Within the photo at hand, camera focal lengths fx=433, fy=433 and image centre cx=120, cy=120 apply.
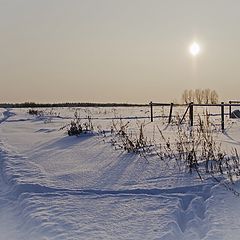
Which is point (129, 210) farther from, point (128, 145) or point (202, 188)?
point (128, 145)

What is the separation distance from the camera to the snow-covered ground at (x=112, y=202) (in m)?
4.34

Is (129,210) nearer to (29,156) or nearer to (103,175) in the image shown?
(103,175)

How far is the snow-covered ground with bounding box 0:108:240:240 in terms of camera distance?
14.2 ft

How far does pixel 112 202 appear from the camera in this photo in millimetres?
5258

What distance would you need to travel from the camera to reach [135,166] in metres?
7.26

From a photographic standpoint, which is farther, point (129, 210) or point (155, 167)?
point (155, 167)

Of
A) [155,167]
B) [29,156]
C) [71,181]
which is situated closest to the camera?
[71,181]

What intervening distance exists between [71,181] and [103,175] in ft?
1.81

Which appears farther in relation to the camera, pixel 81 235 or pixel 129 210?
pixel 129 210

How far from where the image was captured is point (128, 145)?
30.7 feet

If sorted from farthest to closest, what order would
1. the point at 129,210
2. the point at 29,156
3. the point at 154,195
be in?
the point at 29,156 < the point at 154,195 < the point at 129,210

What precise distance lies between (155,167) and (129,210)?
2.13 m

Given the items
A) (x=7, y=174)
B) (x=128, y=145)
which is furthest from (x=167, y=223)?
(x=128, y=145)

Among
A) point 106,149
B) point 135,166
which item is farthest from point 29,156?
point 135,166
